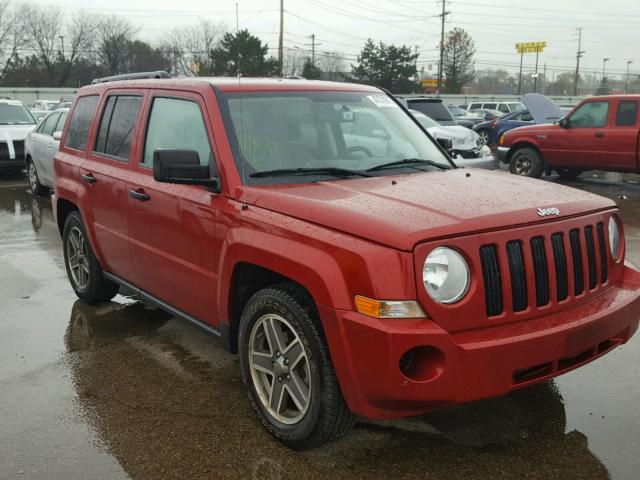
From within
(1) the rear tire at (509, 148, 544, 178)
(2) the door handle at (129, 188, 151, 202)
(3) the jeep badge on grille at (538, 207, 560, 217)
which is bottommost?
(1) the rear tire at (509, 148, 544, 178)

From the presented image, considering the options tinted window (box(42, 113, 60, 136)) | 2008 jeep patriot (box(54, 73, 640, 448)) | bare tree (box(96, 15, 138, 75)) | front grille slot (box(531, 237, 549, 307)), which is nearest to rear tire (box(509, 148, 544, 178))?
tinted window (box(42, 113, 60, 136))

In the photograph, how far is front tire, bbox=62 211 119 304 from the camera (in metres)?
5.57

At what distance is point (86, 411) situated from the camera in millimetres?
3822

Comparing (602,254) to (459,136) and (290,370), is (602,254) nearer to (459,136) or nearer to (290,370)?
(290,370)

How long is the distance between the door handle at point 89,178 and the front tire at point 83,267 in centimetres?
49

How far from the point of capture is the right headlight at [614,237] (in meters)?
3.56

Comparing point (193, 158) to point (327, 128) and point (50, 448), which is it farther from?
point (50, 448)

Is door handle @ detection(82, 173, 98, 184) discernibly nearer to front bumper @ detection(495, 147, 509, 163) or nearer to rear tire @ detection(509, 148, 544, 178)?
rear tire @ detection(509, 148, 544, 178)

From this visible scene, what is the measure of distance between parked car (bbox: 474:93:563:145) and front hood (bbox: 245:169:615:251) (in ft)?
34.1

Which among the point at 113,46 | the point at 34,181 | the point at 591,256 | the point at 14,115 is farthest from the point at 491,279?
the point at 113,46

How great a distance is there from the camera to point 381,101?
4789 mm

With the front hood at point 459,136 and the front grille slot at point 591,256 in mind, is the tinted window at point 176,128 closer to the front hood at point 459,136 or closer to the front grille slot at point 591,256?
the front grille slot at point 591,256

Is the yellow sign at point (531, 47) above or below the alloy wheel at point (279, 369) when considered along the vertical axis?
above

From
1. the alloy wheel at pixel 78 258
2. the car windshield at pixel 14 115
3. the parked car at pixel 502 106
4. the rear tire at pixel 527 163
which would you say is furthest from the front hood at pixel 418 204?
the parked car at pixel 502 106
